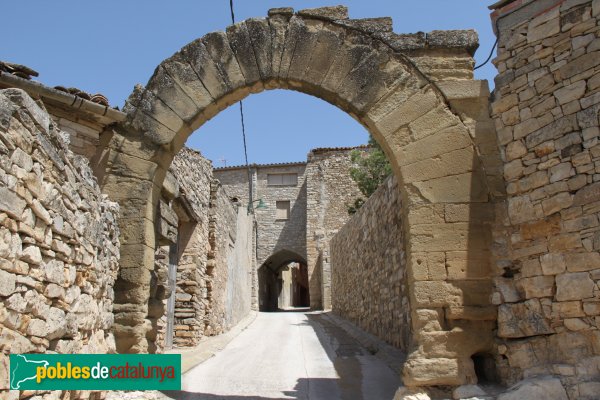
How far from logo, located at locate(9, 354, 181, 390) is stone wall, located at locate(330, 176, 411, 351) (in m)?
3.80

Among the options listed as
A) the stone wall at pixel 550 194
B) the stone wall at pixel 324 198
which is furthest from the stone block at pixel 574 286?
the stone wall at pixel 324 198

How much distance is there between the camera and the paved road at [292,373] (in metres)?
5.52

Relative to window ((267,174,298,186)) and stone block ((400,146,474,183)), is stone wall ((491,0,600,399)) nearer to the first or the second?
stone block ((400,146,474,183))

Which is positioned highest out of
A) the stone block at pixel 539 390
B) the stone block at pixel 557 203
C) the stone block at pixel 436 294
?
the stone block at pixel 557 203

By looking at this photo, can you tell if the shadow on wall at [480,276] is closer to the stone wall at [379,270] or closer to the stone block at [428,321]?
the stone block at [428,321]

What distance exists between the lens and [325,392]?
565 centimetres

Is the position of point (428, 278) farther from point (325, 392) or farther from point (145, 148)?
point (145, 148)

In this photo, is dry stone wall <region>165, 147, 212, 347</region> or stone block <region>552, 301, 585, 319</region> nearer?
stone block <region>552, 301, 585, 319</region>

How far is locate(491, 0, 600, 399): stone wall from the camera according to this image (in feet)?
11.9

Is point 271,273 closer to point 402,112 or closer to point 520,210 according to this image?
point 402,112

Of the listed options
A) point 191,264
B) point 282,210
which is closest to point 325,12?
point 191,264

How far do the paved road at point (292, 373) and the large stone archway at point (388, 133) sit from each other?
4.83 ft

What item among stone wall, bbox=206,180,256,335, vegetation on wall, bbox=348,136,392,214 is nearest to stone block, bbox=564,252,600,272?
stone wall, bbox=206,180,256,335

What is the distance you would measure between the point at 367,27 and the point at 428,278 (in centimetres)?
275
